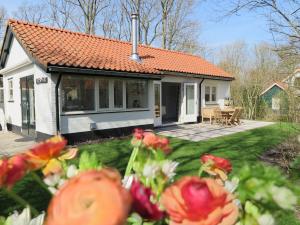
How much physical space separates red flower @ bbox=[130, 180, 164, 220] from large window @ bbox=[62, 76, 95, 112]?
34.5 ft

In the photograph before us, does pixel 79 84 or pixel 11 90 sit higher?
pixel 79 84

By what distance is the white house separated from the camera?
414 inches

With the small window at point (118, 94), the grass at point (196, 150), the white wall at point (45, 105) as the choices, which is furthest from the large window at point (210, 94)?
the white wall at point (45, 105)

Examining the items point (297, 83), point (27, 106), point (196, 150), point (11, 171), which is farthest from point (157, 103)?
point (11, 171)

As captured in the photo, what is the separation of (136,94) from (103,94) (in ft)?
6.64

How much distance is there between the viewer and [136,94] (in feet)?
44.3

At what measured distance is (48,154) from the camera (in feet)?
2.77

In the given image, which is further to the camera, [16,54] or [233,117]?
[233,117]

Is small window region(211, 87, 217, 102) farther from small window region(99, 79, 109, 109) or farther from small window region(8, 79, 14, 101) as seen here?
small window region(8, 79, 14, 101)

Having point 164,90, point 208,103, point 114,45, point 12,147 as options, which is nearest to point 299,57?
point 12,147

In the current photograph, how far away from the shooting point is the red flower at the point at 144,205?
0.71m

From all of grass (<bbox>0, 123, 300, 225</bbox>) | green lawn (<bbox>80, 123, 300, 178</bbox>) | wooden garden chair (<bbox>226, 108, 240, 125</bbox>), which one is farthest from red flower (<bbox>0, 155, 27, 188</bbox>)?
wooden garden chair (<bbox>226, 108, 240, 125</bbox>)

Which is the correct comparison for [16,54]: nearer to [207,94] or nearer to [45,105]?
[45,105]

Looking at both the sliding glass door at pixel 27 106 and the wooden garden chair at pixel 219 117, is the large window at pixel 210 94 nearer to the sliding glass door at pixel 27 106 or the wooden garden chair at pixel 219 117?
the wooden garden chair at pixel 219 117
